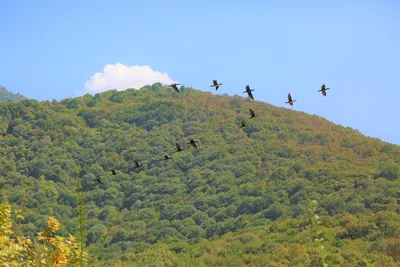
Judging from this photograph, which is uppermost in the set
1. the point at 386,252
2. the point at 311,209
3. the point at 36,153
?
the point at 36,153

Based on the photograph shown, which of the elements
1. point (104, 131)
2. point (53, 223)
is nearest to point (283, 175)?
point (104, 131)

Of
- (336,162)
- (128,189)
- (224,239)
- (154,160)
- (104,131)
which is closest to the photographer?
(224,239)

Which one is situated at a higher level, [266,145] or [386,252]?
[266,145]

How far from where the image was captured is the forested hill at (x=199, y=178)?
59.8m

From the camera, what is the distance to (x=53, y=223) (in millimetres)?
9797

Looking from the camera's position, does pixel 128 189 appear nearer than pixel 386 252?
No

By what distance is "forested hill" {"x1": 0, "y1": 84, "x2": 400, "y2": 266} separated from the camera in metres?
59.8

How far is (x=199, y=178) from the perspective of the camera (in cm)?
9656

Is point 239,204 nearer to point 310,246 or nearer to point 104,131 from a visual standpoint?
point 310,246

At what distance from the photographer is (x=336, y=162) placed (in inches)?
3465

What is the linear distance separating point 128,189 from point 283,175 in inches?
1033

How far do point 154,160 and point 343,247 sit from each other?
58655mm

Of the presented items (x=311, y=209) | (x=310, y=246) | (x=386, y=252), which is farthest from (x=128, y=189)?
(x=311, y=209)

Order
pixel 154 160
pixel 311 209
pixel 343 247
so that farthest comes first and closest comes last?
pixel 154 160, pixel 343 247, pixel 311 209
